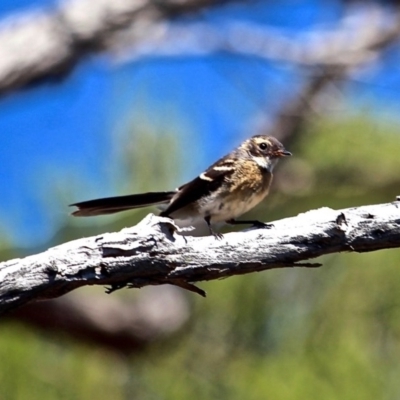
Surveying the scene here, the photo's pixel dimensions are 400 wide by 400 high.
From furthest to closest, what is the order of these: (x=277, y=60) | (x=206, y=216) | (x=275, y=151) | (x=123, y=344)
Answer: (x=277, y=60) < (x=123, y=344) < (x=275, y=151) < (x=206, y=216)

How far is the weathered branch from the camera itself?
2328mm

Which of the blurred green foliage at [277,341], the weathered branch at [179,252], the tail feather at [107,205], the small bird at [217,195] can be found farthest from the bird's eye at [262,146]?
the weathered branch at [179,252]

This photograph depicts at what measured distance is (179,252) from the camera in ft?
7.93

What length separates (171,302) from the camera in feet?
16.9

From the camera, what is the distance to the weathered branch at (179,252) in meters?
2.33

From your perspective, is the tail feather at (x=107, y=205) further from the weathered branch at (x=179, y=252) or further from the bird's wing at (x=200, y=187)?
the weathered branch at (x=179, y=252)

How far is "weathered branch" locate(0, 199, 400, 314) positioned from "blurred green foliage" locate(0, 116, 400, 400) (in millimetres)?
2496

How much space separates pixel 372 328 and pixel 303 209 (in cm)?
87

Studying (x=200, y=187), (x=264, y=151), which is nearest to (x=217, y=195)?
(x=200, y=187)

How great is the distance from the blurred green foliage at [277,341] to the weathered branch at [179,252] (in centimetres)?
250

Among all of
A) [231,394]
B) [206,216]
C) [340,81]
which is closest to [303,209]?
[340,81]

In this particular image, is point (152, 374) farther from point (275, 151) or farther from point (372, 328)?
point (275, 151)

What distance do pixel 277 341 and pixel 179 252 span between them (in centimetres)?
324

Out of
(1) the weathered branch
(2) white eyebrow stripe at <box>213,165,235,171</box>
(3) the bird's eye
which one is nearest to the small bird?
(2) white eyebrow stripe at <box>213,165,235,171</box>
